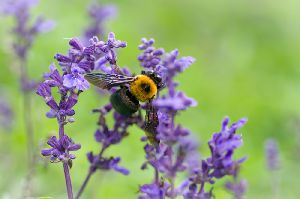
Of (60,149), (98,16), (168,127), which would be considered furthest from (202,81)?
(168,127)

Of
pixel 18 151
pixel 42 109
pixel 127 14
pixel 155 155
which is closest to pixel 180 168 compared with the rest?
pixel 155 155

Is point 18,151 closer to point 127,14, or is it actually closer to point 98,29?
point 98,29

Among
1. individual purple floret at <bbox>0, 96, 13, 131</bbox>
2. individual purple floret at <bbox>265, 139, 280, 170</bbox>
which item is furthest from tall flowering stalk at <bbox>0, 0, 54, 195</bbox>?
individual purple floret at <bbox>265, 139, 280, 170</bbox>

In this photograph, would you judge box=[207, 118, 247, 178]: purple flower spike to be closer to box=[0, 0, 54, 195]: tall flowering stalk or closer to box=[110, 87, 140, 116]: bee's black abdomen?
box=[110, 87, 140, 116]: bee's black abdomen

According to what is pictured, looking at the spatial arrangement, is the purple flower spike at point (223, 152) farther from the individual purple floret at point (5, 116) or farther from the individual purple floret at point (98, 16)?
the individual purple floret at point (5, 116)

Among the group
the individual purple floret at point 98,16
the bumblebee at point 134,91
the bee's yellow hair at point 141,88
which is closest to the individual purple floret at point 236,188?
the bumblebee at point 134,91

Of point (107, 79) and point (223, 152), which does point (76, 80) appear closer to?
point (107, 79)
